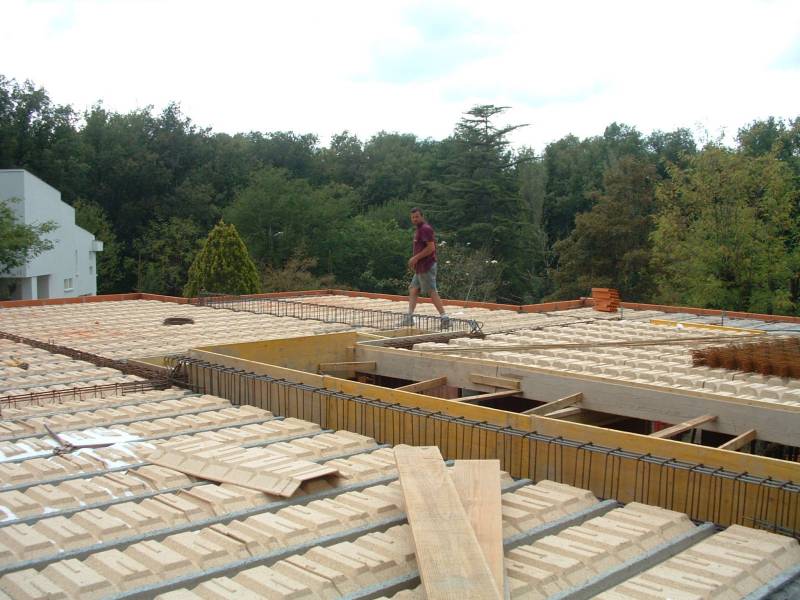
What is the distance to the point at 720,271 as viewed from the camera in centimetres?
2947

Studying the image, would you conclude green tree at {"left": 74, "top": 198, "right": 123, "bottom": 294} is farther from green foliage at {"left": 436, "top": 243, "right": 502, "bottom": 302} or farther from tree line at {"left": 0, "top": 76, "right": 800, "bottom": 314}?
green foliage at {"left": 436, "top": 243, "right": 502, "bottom": 302}

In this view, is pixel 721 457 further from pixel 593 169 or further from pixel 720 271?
pixel 593 169

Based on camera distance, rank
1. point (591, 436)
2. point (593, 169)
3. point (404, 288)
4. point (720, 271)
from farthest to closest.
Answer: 1. point (593, 169)
2. point (404, 288)
3. point (720, 271)
4. point (591, 436)

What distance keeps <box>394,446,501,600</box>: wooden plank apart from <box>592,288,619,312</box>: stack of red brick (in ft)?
35.5

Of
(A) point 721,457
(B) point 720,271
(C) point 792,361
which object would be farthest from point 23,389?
(B) point 720,271

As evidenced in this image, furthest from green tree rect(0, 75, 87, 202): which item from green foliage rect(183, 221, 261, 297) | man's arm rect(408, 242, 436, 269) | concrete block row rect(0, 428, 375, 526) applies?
concrete block row rect(0, 428, 375, 526)

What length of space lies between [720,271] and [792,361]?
23409 millimetres

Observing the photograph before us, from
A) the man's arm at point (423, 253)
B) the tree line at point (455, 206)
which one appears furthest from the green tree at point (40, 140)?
the man's arm at point (423, 253)

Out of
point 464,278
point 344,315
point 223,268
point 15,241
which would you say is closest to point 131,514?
point 344,315

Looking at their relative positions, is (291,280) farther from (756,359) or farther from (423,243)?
(756,359)

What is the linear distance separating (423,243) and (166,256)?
34571mm

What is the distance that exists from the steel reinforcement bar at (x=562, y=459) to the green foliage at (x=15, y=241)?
23.5m

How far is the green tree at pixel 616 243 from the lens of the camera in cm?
3578

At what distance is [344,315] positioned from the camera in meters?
14.2
